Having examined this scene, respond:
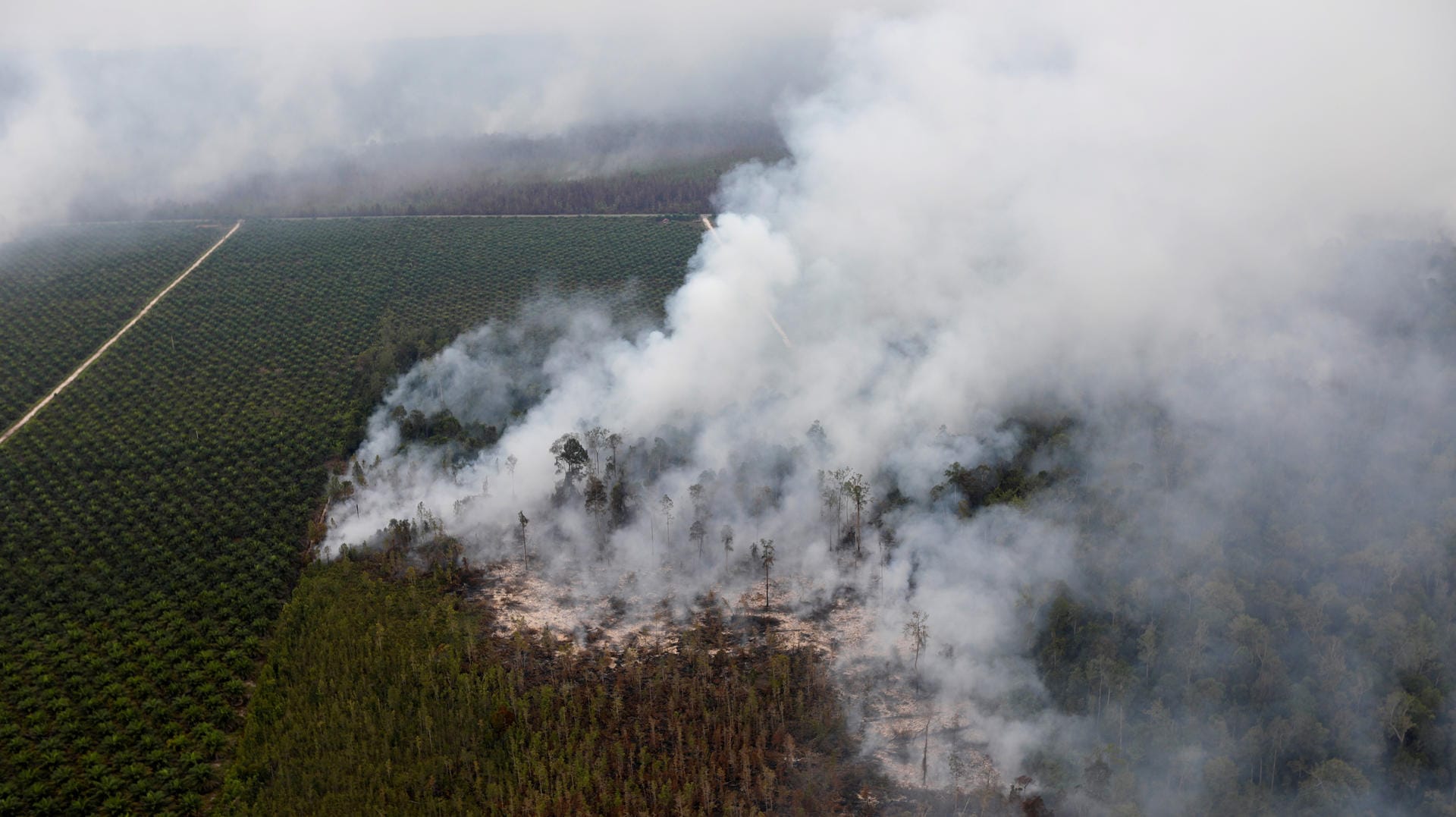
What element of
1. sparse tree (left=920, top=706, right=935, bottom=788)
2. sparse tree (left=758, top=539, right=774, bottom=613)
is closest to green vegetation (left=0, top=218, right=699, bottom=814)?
sparse tree (left=758, top=539, right=774, bottom=613)

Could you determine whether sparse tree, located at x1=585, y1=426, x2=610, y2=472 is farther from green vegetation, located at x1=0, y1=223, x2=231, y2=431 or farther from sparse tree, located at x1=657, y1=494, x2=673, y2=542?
green vegetation, located at x1=0, y1=223, x2=231, y2=431

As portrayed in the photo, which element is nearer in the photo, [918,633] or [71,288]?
[918,633]

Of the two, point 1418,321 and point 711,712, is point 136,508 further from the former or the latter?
point 1418,321

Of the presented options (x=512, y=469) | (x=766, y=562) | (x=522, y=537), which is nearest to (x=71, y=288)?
(x=512, y=469)

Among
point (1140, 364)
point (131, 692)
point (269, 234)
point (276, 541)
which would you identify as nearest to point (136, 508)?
point (276, 541)

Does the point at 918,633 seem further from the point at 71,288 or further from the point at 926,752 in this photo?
the point at 71,288

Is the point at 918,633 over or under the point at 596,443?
under
